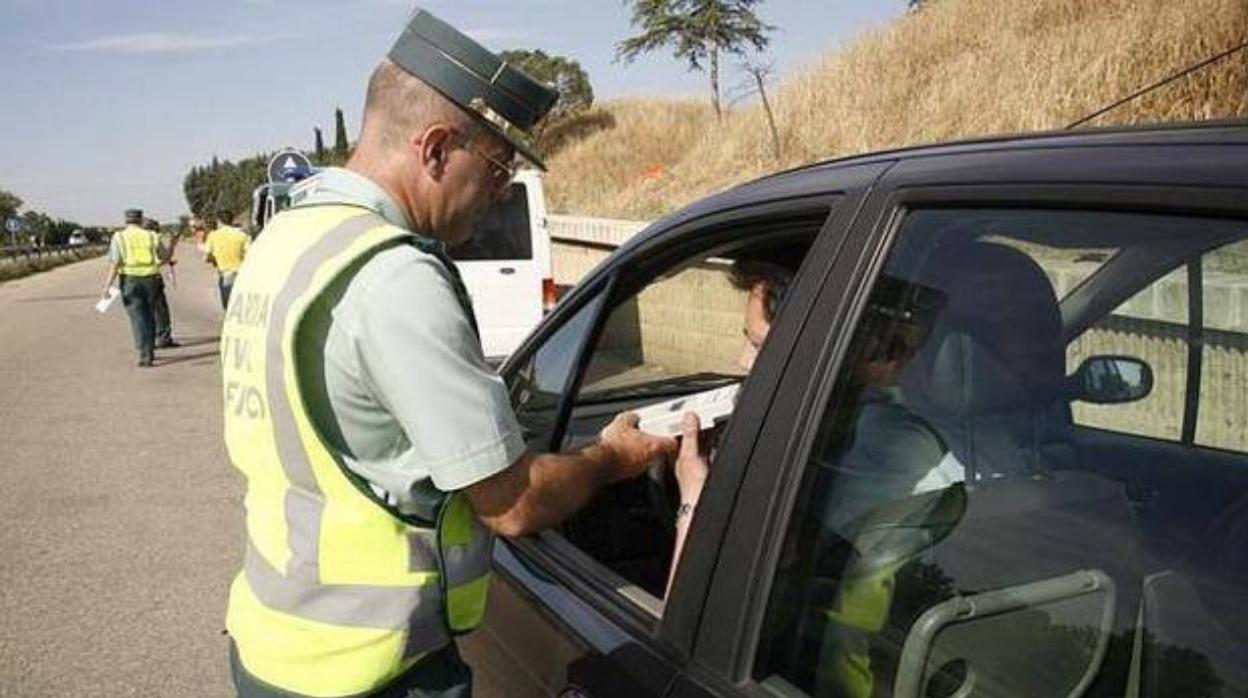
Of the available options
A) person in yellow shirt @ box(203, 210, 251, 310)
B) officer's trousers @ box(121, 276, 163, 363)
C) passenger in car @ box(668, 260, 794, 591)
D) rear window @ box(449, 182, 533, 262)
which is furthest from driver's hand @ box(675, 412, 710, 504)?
person in yellow shirt @ box(203, 210, 251, 310)

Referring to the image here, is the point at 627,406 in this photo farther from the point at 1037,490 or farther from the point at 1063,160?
the point at 1063,160

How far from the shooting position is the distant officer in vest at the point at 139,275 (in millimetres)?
12289

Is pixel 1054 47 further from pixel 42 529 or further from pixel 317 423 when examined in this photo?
pixel 317 423

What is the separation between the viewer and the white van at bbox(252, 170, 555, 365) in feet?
29.4

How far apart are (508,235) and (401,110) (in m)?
7.32

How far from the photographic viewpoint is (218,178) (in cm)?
11738

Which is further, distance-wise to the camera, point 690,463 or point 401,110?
point 690,463

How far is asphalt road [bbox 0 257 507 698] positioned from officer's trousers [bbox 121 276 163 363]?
39 centimetres

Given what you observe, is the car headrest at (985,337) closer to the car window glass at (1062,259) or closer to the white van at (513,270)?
the car window glass at (1062,259)

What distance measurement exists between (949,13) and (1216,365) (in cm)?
1313

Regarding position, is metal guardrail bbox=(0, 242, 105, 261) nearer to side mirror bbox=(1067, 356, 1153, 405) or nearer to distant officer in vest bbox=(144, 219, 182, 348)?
distant officer in vest bbox=(144, 219, 182, 348)

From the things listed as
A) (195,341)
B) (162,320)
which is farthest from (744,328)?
(195,341)

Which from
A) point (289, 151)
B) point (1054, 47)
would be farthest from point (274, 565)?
point (289, 151)

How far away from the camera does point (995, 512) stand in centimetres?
150
